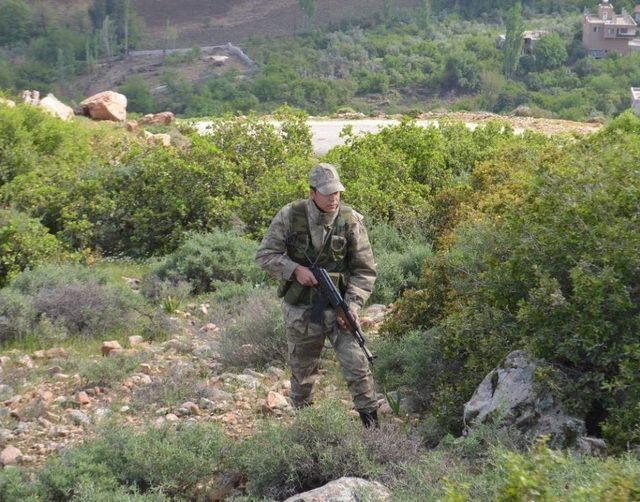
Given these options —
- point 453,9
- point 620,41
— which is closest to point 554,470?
point 620,41

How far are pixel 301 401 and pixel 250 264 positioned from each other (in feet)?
13.3

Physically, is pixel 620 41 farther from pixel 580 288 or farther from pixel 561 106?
pixel 580 288

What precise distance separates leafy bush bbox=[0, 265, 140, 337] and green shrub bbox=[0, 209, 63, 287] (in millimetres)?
1001

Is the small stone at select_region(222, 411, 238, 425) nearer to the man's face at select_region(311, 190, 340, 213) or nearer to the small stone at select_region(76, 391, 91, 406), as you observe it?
the small stone at select_region(76, 391, 91, 406)

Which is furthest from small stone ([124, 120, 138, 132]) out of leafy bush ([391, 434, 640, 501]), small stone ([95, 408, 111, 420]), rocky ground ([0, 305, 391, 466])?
leafy bush ([391, 434, 640, 501])

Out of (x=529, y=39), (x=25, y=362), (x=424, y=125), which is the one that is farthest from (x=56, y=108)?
(x=529, y=39)

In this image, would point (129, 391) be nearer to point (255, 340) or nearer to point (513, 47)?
point (255, 340)

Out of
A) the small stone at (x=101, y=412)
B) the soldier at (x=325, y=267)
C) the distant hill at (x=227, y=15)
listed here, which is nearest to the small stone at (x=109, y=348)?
the small stone at (x=101, y=412)

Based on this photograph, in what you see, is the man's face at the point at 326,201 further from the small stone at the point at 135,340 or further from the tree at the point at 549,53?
the tree at the point at 549,53

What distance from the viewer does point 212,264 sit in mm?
9727

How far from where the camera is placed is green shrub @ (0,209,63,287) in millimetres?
10148

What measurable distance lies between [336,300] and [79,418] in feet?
7.29

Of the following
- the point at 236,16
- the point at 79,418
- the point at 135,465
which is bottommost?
the point at 236,16

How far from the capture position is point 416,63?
155 feet
